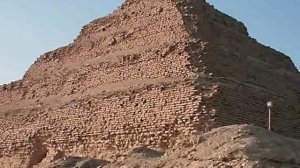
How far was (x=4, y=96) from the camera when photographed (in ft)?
98.6

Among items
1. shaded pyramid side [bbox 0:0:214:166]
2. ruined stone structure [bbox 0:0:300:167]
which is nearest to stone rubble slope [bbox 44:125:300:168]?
ruined stone structure [bbox 0:0:300:167]

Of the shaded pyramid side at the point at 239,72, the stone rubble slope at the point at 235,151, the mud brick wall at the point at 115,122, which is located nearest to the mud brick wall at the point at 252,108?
the shaded pyramid side at the point at 239,72

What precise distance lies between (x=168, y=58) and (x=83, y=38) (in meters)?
7.61

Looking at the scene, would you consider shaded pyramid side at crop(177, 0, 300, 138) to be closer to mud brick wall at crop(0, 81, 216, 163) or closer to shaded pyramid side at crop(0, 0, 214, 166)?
shaded pyramid side at crop(0, 0, 214, 166)

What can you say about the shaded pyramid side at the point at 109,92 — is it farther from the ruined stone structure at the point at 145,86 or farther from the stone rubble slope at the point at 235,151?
the stone rubble slope at the point at 235,151

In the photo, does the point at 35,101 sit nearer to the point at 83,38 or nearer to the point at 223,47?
the point at 83,38

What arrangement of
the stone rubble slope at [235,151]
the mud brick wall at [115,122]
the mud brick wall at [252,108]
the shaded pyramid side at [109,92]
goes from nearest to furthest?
1. the stone rubble slope at [235,151]
2. the mud brick wall at [252,108]
3. the mud brick wall at [115,122]
4. the shaded pyramid side at [109,92]

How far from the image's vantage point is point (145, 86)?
21.7 m

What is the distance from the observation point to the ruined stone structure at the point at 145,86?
20375 millimetres

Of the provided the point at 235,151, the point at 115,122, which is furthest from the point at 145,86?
the point at 235,151

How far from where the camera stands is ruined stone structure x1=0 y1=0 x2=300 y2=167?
66.8 ft

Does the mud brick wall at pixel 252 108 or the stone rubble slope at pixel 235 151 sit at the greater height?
the mud brick wall at pixel 252 108

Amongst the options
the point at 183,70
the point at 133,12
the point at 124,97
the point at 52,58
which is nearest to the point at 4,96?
the point at 52,58

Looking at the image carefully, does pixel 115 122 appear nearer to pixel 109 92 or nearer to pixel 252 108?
pixel 109 92
